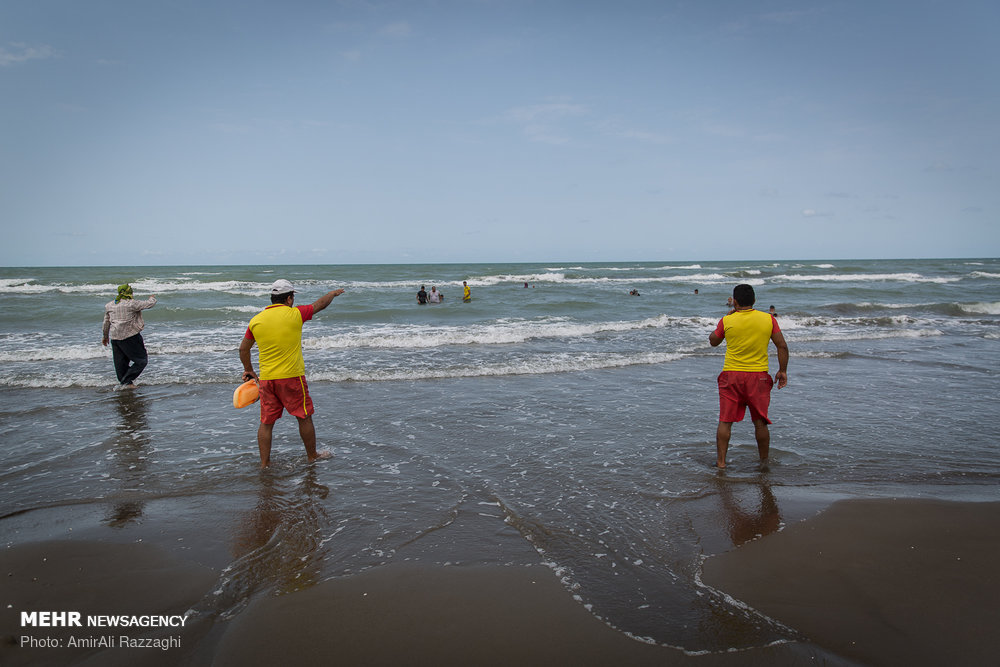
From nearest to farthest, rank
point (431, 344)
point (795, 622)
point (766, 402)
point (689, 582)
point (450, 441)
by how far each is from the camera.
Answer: point (795, 622) → point (689, 582) → point (766, 402) → point (450, 441) → point (431, 344)

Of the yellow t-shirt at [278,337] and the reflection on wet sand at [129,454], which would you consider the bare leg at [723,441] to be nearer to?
the yellow t-shirt at [278,337]

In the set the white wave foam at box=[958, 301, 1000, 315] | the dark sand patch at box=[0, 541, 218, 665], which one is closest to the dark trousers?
the dark sand patch at box=[0, 541, 218, 665]

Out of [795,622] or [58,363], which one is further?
[58,363]

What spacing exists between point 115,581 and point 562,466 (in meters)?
3.67

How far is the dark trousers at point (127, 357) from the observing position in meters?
9.13

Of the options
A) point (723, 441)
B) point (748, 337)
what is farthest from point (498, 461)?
point (748, 337)

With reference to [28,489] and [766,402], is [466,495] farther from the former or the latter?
[28,489]

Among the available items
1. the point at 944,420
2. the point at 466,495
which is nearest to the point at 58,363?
the point at 466,495

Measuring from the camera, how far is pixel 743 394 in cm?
526

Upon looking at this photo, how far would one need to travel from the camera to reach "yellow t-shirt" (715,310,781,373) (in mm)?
5152

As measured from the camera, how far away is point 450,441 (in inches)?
253

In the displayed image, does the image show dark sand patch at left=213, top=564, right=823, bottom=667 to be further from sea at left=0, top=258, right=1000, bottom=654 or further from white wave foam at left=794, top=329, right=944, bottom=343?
white wave foam at left=794, top=329, right=944, bottom=343

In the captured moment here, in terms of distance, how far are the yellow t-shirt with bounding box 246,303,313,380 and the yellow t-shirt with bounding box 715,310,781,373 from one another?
13.1 ft

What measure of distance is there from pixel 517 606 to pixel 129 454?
511 cm
